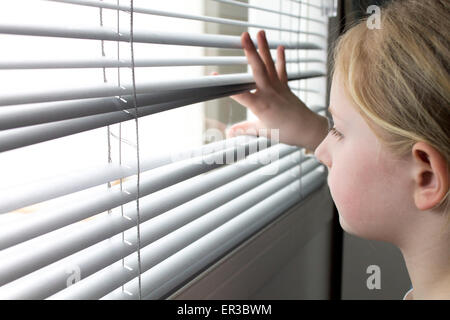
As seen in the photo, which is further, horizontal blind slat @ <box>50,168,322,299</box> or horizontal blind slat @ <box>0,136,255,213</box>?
horizontal blind slat @ <box>50,168,322,299</box>

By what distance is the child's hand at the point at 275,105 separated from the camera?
89 centimetres

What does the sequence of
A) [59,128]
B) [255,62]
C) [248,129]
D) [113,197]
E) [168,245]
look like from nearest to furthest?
[59,128] < [113,197] < [168,245] < [255,62] < [248,129]

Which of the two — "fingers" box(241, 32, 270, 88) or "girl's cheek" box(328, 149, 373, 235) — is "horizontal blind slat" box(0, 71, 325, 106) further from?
"girl's cheek" box(328, 149, 373, 235)

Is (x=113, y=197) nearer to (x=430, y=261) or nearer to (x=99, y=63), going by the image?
(x=99, y=63)

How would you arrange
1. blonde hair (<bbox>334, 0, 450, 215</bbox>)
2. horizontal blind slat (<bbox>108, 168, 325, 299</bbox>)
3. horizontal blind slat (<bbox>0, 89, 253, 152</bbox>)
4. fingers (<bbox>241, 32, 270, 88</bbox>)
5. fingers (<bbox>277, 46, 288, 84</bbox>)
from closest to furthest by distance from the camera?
horizontal blind slat (<bbox>0, 89, 253, 152</bbox>)
blonde hair (<bbox>334, 0, 450, 215</bbox>)
horizontal blind slat (<bbox>108, 168, 325, 299</bbox>)
fingers (<bbox>241, 32, 270, 88</bbox>)
fingers (<bbox>277, 46, 288, 84</bbox>)

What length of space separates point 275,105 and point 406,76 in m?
0.38

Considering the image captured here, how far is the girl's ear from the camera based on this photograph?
59 centimetres

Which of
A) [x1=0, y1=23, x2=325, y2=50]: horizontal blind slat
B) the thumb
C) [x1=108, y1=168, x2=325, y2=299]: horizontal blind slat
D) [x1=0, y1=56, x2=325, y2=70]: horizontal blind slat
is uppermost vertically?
[x1=0, y1=23, x2=325, y2=50]: horizontal blind slat

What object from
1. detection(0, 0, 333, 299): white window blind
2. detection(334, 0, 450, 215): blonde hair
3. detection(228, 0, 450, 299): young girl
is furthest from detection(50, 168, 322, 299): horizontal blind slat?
detection(334, 0, 450, 215): blonde hair

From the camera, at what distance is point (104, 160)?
2.14 feet

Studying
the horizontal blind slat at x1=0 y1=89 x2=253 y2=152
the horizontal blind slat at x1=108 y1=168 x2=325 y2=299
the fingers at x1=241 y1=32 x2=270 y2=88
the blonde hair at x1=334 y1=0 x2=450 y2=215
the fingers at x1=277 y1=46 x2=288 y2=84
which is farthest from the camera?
the fingers at x1=277 y1=46 x2=288 y2=84

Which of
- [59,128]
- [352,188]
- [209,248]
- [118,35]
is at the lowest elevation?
[209,248]

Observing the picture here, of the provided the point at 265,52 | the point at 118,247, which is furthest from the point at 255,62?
the point at 118,247

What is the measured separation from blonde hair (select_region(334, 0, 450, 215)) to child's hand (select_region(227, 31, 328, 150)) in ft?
0.82
